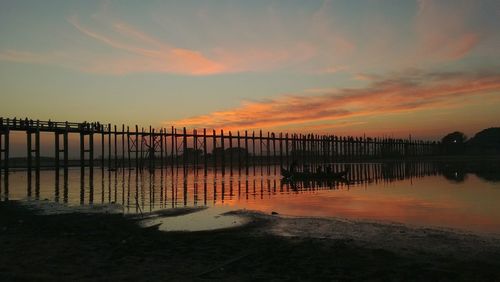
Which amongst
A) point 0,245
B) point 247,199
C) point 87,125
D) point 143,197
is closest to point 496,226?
point 247,199

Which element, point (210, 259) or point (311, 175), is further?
point (311, 175)

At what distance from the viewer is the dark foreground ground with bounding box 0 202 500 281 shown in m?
8.48

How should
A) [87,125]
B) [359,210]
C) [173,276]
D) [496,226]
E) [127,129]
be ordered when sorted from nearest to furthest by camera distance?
[173,276], [496,226], [359,210], [87,125], [127,129]

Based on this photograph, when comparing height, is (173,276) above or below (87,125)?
below

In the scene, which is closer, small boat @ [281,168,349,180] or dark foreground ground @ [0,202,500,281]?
dark foreground ground @ [0,202,500,281]

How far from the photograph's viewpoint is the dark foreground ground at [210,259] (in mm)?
8484

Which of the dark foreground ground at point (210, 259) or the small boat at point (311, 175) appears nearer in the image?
the dark foreground ground at point (210, 259)

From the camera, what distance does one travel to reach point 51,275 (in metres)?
8.52

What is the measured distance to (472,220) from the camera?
17.0 metres

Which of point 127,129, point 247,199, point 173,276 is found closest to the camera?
point 173,276

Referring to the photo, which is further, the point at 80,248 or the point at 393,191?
the point at 393,191

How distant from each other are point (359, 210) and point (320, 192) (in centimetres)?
949

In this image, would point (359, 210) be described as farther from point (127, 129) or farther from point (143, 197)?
Answer: point (127, 129)

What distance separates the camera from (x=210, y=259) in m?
9.82
